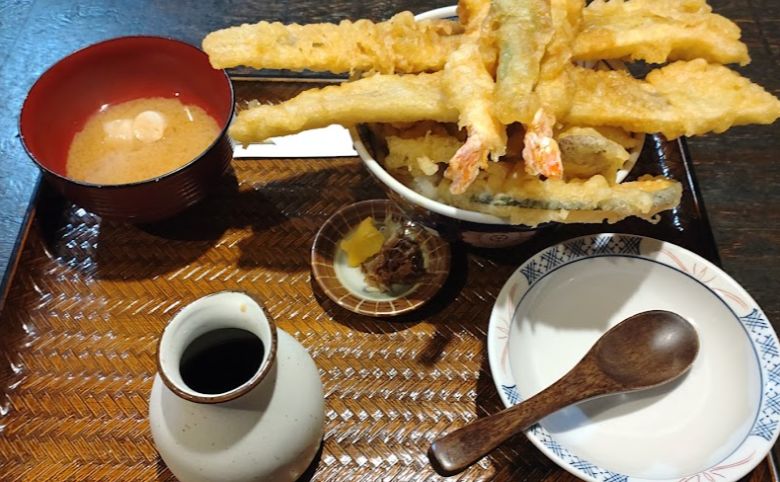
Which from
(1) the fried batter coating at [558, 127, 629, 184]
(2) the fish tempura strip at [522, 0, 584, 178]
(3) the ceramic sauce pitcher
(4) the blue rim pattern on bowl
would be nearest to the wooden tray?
(4) the blue rim pattern on bowl

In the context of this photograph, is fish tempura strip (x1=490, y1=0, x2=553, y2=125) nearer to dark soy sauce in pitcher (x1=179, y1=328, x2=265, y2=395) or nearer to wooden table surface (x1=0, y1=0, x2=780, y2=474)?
dark soy sauce in pitcher (x1=179, y1=328, x2=265, y2=395)

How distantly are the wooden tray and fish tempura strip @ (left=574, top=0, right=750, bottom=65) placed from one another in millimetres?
395

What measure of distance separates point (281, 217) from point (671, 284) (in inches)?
34.7

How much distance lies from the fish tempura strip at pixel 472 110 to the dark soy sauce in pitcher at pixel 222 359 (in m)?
0.42

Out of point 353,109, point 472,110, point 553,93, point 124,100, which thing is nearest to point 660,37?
point 553,93

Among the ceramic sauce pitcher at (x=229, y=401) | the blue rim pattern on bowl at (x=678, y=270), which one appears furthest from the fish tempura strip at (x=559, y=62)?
the ceramic sauce pitcher at (x=229, y=401)

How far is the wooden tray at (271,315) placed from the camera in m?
1.21

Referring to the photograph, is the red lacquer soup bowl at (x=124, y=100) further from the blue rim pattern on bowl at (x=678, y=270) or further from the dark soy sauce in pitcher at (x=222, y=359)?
the blue rim pattern on bowl at (x=678, y=270)

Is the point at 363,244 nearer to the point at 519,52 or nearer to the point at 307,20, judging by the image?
the point at 519,52

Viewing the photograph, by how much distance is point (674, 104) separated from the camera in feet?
3.72

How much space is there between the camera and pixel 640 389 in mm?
1188

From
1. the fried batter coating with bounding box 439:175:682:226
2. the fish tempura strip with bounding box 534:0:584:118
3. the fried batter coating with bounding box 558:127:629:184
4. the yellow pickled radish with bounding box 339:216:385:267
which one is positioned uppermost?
the fish tempura strip with bounding box 534:0:584:118

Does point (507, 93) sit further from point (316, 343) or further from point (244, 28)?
point (316, 343)

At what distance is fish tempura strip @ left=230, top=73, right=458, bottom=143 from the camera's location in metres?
1.10
